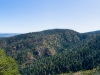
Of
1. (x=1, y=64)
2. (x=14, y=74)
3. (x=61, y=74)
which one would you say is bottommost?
(x=61, y=74)

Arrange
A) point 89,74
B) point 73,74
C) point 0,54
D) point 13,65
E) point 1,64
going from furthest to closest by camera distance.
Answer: point 73,74 < point 89,74 < point 13,65 < point 0,54 < point 1,64

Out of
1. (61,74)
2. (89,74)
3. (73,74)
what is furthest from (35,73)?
(89,74)

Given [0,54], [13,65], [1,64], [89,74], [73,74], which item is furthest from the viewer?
[73,74]

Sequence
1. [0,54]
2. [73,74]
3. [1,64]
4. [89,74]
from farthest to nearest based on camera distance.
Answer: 1. [73,74]
2. [89,74]
3. [0,54]
4. [1,64]

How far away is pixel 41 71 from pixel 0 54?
162638 mm

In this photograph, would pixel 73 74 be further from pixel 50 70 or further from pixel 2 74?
pixel 2 74

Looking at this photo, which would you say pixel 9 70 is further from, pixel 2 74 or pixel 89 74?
pixel 89 74

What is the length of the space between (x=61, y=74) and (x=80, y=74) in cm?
1996

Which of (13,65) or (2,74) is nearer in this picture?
(2,74)

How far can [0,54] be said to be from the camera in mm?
36031

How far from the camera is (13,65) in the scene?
3984 cm

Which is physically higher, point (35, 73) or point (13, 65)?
point (13, 65)

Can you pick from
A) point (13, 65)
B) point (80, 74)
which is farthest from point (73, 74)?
point (13, 65)

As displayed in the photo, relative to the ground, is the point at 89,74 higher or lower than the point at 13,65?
lower
